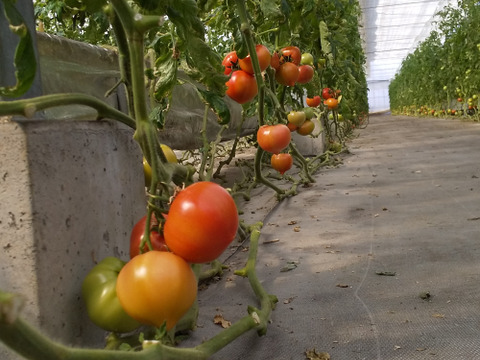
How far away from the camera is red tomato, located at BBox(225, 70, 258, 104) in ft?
5.79

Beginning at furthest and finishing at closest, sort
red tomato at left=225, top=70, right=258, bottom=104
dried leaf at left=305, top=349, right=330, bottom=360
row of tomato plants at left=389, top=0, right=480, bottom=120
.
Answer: row of tomato plants at left=389, top=0, right=480, bottom=120
red tomato at left=225, top=70, right=258, bottom=104
dried leaf at left=305, top=349, right=330, bottom=360

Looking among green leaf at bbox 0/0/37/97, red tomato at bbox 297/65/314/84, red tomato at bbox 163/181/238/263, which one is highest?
green leaf at bbox 0/0/37/97

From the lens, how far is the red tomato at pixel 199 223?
2.37 ft

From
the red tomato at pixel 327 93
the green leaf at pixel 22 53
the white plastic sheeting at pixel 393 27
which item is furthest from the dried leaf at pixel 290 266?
the white plastic sheeting at pixel 393 27

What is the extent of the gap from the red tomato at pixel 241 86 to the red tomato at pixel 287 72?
44cm

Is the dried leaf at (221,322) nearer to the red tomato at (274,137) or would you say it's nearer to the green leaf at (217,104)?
the green leaf at (217,104)

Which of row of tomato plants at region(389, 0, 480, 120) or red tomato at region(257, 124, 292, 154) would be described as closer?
red tomato at region(257, 124, 292, 154)

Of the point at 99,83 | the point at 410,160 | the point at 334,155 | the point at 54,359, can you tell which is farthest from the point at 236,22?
the point at 334,155

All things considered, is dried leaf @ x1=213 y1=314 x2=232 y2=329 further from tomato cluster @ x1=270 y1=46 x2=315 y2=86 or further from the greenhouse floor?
tomato cluster @ x1=270 y1=46 x2=315 y2=86

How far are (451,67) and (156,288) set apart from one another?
40.3ft

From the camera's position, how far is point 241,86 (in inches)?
69.5

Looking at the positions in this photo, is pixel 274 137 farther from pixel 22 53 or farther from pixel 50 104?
pixel 22 53

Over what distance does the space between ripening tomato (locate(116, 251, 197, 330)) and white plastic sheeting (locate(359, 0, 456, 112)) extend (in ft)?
33.3

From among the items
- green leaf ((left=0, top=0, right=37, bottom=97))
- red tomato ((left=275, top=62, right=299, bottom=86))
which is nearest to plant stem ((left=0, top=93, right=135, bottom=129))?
green leaf ((left=0, top=0, right=37, bottom=97))
